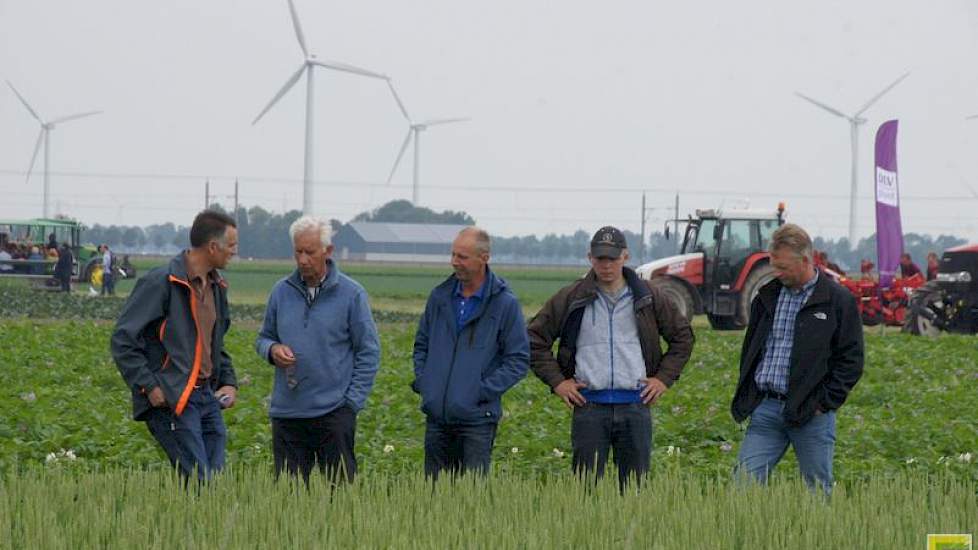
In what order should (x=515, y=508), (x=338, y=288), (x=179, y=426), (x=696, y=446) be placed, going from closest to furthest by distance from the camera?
(x=515, y=508) < (x=179, y=426) < (x=338, y=288) < (x=696, y=446)

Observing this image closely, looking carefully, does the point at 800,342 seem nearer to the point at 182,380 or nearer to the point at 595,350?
the point at 595,350

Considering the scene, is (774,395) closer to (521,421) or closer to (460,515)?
(460,515)

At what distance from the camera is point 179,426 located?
20.3ft

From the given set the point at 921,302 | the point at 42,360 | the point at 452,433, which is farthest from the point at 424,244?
the point at 452,433

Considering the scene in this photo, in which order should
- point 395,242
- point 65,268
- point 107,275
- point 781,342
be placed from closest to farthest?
point 781,342, point 107,275, point 65,268, point 395,242

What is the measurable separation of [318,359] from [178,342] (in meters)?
0.68

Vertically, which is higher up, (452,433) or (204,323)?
(204,323)

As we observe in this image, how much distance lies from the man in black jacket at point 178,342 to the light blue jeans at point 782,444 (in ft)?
7.66

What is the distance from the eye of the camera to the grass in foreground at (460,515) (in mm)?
5285

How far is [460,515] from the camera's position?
5766mm

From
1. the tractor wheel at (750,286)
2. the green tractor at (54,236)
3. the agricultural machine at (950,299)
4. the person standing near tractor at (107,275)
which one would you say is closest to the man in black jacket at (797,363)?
the agricultural machine at (950,299)

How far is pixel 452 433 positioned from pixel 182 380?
4.16ft

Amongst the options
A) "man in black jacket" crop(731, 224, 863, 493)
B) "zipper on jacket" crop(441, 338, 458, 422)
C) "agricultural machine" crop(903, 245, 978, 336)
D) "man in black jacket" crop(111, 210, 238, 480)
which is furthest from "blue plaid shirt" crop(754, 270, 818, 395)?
"agricultural machine" crop(903, 245, 978, 336)

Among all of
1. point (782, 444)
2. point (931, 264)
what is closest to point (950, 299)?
point (931, 264)
